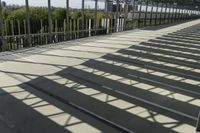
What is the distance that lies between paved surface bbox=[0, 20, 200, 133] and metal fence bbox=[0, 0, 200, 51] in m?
1.07

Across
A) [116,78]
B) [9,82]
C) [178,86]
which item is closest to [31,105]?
[9,82]

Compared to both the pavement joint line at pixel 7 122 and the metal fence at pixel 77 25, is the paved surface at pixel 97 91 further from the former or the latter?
the metal fence at pixel 77 25

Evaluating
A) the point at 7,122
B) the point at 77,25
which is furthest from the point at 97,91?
the point at 77,25

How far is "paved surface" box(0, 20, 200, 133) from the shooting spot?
203 inches

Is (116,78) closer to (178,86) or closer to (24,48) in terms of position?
(178,86)

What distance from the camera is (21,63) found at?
911cm

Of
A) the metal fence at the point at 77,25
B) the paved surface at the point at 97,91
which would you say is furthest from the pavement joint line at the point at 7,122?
the metal fence at the point at 77,25

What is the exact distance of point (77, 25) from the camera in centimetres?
1611

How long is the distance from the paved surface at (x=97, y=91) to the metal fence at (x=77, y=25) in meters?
1.07

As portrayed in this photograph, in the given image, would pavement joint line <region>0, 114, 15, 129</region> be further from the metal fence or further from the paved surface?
the metal fence

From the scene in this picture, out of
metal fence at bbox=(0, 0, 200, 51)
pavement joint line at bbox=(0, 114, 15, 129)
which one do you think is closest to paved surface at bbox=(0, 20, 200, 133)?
pavement joint line at bbox=(0, 114, 15, 129)

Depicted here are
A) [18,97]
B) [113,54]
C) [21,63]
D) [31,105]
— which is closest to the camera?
[31,105]

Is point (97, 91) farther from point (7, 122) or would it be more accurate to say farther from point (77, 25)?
point (77, 25)

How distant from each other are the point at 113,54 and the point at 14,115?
265 inches
